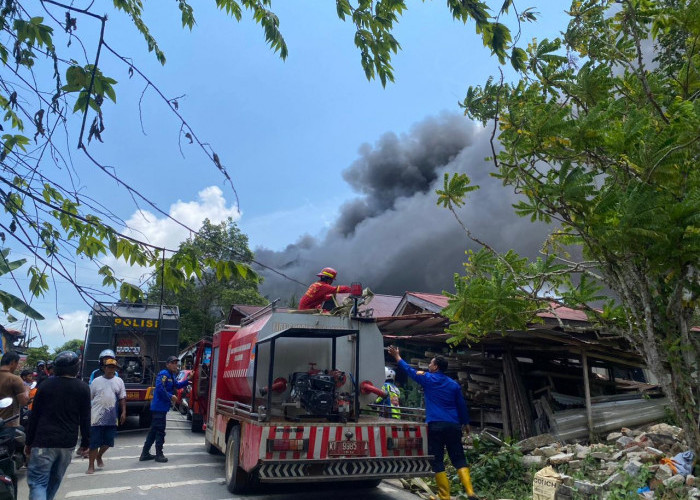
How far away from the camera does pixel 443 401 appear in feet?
20.9

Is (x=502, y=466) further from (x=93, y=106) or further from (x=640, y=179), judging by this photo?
(x=93, y=106)

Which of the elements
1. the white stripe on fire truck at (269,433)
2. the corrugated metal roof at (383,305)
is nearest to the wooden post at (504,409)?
the white stripe on fire truck at (269,433)

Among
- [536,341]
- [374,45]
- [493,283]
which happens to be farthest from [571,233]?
[374,45]

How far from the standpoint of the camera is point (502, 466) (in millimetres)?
7465

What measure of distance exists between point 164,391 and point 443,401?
4.96 meters

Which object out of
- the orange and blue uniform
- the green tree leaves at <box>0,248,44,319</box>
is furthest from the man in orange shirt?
the green tree leaves at <box>0,248,44,319</box>

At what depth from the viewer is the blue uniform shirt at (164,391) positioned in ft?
28.3

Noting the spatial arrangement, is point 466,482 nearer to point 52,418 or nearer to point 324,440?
point 324,440

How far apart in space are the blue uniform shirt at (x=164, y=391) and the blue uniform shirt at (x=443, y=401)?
15.4 feet

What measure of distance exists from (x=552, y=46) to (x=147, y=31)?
5299mm

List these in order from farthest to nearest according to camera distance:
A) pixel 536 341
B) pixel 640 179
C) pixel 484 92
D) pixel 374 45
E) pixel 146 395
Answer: pixel 146 395
pixel 536 341
pixel 484 92
pixel 640 179
pixel 374 45

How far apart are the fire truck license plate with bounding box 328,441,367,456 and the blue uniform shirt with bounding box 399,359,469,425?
37.8 inches

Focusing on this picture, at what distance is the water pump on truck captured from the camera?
5.70 m

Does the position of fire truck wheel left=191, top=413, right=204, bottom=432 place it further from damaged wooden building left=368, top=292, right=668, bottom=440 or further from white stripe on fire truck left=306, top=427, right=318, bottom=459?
white stripe on fire truck left=306, top=427, right=318, bottom=459
